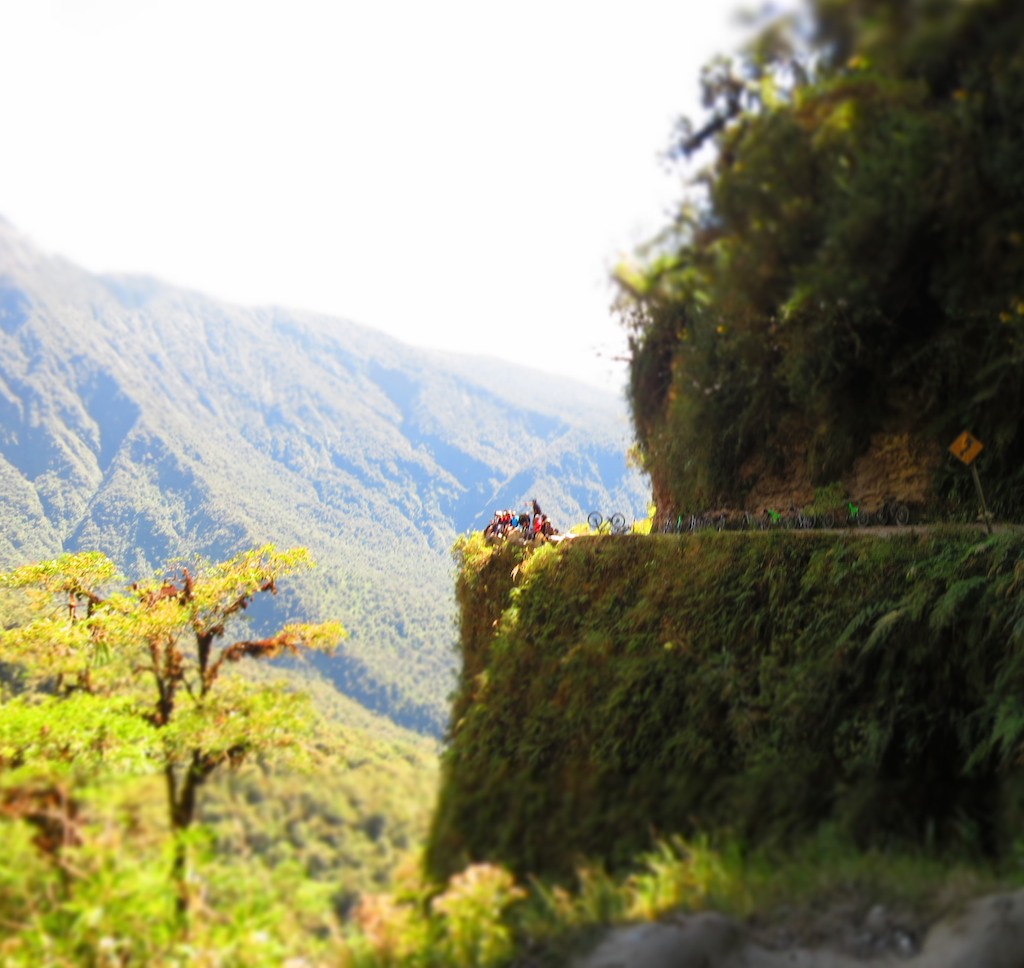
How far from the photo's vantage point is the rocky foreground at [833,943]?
3570mm

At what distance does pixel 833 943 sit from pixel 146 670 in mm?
11298

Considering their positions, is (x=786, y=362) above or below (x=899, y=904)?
above

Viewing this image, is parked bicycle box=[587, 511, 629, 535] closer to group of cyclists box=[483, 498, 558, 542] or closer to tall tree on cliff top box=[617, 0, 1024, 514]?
group of cyclists box=[483, 498, 558, 542]

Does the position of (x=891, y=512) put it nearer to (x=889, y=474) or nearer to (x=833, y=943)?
(x=889, y=474)

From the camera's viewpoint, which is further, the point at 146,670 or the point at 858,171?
the point at 146,670

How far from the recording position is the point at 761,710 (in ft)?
21.3

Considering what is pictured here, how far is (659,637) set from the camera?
830cm

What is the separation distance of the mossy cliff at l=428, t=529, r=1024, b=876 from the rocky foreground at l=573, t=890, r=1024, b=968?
75cm

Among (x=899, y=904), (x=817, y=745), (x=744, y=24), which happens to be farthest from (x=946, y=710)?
(x=744, y=24)

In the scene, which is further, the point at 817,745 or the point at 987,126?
the point at 817,745

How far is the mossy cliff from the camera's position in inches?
197

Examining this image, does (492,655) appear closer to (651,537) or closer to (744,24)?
(651,537)

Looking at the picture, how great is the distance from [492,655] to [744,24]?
7.90 metres

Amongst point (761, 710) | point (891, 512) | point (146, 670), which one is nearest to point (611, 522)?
point (891, 512)
